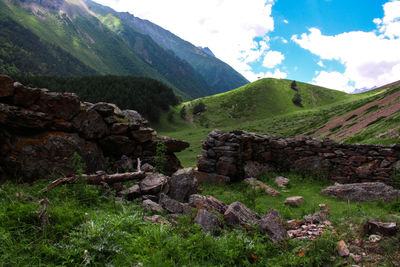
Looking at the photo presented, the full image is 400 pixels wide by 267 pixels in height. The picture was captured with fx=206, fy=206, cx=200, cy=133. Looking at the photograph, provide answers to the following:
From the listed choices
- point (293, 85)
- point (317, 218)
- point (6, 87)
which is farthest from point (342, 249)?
point (293, 85)

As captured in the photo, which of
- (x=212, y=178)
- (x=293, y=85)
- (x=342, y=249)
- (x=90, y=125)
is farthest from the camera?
(x=293, y=85)

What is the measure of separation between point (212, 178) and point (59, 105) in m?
8.89

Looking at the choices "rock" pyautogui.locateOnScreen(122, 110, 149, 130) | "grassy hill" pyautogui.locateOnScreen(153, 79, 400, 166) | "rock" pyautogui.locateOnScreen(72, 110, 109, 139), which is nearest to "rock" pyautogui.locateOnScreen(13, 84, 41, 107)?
"rock" pyautogui.locateOnScreen(72, 110, 109, 139)

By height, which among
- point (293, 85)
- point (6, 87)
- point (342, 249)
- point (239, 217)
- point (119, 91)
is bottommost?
point (119, 91)

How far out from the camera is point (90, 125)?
902cm

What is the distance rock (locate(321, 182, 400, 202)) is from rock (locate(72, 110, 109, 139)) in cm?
1141

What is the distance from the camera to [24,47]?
522 feet

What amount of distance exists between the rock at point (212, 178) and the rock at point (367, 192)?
5.58 metres

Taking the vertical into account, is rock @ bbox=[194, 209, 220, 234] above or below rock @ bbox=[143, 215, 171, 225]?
above

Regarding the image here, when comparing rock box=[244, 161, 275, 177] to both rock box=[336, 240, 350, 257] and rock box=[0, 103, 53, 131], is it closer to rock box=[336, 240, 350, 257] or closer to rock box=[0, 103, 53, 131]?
rock box=[336, 240, 350, 257]

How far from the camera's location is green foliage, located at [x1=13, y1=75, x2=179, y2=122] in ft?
249

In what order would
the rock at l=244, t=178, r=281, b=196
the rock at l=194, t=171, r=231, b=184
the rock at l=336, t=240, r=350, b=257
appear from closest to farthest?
the rock at l=336, t=240, r=350, b=257 < the rock at l=244, t=178, r=281, b=196 < the rock at l=194, t=171, r=231, b=184

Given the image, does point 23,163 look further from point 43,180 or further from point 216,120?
point 216,120

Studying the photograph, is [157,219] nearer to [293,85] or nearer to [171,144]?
[171,144]
